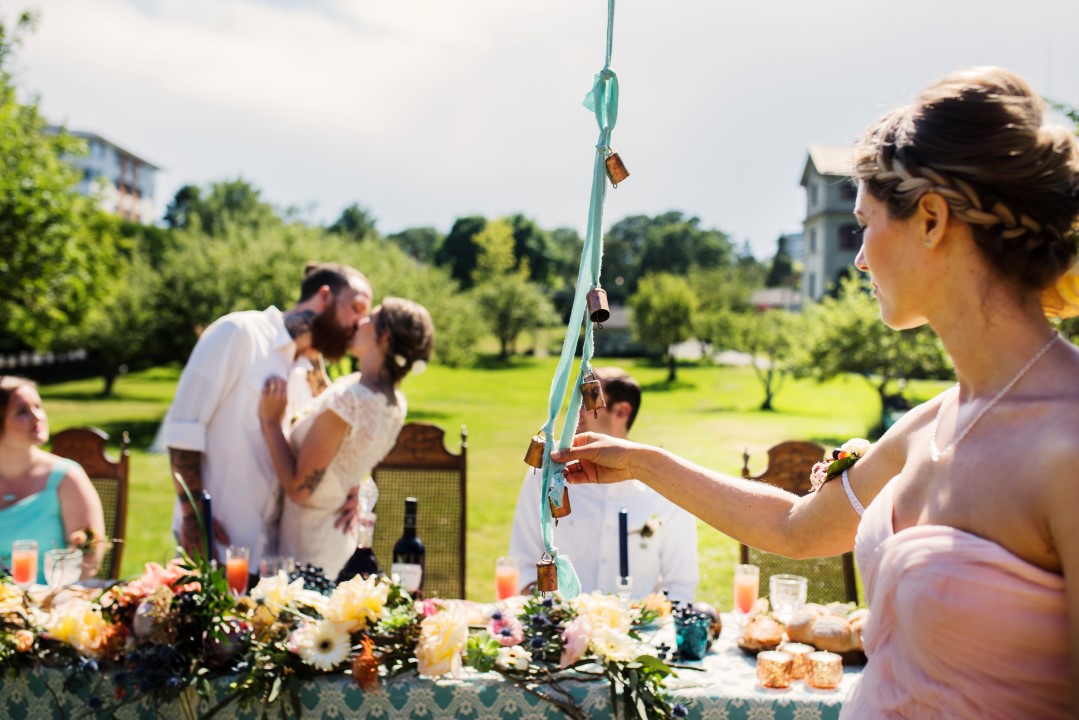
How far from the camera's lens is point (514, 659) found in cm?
237

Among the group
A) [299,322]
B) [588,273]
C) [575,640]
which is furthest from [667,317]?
[588,273]

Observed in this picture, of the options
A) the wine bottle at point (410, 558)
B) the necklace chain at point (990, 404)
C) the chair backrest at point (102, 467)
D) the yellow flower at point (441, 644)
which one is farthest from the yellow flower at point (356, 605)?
the chair backrest at point (102, 467)

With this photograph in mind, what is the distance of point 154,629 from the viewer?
7.84ft

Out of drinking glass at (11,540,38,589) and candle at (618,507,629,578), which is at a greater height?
candle at (618,507,629,578)

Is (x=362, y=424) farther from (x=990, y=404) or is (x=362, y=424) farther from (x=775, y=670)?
(x=990, y=404)

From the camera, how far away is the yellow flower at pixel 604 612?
2.43m

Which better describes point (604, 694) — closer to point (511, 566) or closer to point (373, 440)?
point (511, 566)

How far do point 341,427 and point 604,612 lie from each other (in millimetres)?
1560

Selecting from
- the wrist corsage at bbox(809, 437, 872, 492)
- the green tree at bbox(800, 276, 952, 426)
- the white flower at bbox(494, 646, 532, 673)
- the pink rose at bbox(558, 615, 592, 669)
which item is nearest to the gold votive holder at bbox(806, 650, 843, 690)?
the pink rose at bbox(558, 615, 592, 669)

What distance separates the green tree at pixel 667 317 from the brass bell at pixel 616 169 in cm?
2887

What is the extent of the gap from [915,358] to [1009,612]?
14.9 metres

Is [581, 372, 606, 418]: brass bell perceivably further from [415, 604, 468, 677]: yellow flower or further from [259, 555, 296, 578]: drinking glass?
[259, 555, 296, 578]: drinking glass

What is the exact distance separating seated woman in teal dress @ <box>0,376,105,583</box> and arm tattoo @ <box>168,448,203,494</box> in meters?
0.52

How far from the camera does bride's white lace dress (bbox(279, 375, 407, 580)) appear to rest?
3584 mm
